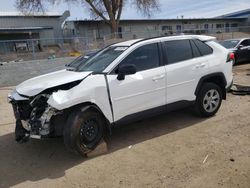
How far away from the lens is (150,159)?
436 centimetres

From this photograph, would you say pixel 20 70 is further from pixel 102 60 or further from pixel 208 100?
pixel 208 100

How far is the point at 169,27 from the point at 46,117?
129 ft

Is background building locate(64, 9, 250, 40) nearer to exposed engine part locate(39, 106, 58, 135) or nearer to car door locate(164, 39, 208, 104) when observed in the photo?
car door locate(164, 39, 208, 104)

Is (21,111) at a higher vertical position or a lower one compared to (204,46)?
lower

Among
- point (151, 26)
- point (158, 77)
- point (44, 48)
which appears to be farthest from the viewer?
point (151, 26)

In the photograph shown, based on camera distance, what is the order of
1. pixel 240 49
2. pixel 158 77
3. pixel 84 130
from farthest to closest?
pixel 240 49 → pixel 158 77 → pixel 84 130

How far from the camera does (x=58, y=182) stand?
12.8 ft

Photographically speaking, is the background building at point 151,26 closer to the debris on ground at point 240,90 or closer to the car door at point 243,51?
the car door at point 243,51

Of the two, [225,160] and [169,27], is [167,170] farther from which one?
[169,27]

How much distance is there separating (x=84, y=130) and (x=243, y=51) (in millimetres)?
13143

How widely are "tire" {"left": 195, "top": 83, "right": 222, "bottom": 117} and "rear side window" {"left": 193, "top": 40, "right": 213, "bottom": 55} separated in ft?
2.18

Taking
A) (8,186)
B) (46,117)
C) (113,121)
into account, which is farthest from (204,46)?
(8,186)

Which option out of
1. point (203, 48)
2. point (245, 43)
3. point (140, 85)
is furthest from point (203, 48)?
point (245, 43)

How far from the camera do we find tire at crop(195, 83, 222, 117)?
19.3 feet
